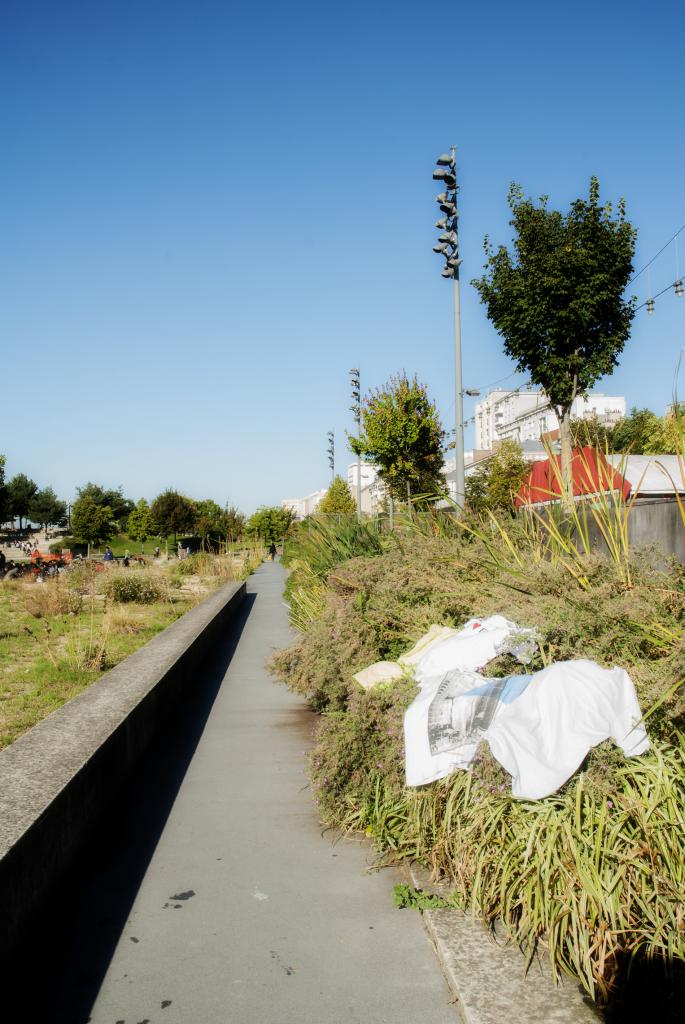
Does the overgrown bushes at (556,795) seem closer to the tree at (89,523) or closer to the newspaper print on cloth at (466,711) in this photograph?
the newspaper print on cloth at (466,711)

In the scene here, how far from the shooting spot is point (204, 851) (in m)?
4.03

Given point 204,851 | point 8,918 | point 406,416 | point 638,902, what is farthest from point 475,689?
point 406,416

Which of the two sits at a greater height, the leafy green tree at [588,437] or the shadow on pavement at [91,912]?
the leafy green tree at [588,437]

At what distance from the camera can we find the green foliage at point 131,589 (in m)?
16.6

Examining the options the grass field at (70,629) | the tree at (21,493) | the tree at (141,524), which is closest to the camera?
the grass field at (70,629)

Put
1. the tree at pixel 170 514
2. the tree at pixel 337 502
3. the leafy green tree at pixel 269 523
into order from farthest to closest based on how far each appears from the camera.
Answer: the tree at pixel 170 514 → the tree at pixel 337 502 → the leafy green tree at pixel 269 523

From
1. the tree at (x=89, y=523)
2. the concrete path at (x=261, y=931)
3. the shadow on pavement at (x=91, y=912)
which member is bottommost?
the concrete path at (x=261, y=931)

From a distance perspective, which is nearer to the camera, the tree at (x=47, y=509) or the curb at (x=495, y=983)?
the curb at (x=495, y=983)

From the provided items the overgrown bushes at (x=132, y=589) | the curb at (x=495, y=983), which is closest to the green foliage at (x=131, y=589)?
the overgrown bushes at (x=132, y=589)

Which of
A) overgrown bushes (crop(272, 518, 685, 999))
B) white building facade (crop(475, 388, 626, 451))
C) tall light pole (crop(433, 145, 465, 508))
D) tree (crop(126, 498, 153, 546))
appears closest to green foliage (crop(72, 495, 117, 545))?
tree (crop(126, 498, 153, 546))

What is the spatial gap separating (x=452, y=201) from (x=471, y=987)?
13.3 meters

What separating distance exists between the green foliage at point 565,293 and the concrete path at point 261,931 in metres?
18.7

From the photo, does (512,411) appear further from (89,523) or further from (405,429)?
(405,429)

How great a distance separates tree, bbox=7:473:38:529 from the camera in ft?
336
